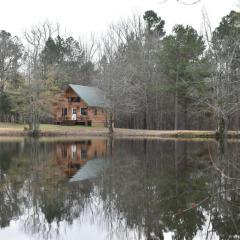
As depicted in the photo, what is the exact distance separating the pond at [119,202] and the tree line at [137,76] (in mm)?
20426

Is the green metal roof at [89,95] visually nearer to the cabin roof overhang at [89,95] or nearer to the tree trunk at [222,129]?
the cabin roof overhang at [89,95]

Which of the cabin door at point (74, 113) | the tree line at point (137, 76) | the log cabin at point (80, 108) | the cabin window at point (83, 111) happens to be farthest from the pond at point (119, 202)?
the cabin door at point (74, 113)

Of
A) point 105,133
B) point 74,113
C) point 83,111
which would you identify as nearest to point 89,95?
point 83,111

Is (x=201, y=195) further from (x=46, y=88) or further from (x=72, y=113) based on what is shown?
(x=72, y=113)

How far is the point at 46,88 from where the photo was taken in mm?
50469

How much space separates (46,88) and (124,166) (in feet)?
112

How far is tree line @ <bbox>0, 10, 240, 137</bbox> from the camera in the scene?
4581cm

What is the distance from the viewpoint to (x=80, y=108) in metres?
57.1

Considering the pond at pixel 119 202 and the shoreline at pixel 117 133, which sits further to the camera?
the shoreline at pixel 117 133

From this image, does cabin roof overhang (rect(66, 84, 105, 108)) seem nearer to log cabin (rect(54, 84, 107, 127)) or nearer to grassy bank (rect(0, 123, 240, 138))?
log cabin (rect(54, 84, 107, 127))

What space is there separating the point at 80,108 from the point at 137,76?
962cm

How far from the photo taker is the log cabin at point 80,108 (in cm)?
5559

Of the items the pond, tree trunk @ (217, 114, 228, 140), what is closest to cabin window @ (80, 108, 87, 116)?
tree trunk @ (217, 114, 228, 140)

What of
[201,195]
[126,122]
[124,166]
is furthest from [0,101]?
[201,195]
